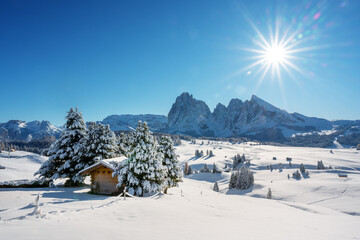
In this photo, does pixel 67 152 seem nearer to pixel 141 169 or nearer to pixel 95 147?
pixel 95 147

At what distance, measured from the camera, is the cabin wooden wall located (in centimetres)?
2133

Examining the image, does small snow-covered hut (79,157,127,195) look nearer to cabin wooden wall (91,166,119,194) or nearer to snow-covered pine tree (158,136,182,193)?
cabin wooden wall (91,166,119,194)

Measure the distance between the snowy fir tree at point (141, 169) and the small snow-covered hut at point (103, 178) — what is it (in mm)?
1767

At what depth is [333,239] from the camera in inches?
340

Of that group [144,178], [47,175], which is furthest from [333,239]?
[47,175]

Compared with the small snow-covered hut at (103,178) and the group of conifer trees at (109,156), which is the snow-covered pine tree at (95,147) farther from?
the small snow-covered hut at (103,178)

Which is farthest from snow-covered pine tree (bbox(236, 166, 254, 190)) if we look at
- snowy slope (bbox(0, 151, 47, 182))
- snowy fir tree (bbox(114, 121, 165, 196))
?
snowy slope (bbox(0, 151, 47, 182))

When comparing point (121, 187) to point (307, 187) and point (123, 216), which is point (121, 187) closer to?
point (123, 216)

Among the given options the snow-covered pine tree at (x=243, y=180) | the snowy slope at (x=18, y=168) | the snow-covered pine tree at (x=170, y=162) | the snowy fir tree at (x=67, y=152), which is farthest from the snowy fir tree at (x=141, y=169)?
the snow-covered pine tree at (x=243, y=180)

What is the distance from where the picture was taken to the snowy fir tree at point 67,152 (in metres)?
23.2

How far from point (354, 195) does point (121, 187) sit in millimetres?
57417

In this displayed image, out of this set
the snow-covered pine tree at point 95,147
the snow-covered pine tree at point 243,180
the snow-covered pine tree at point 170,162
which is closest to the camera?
the snow-covered pine tree at point 95,147

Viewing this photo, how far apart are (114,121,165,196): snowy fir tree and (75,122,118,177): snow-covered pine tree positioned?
577cm

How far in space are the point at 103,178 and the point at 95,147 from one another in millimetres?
4909
